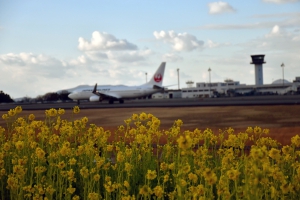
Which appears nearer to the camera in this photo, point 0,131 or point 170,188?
point 170,188

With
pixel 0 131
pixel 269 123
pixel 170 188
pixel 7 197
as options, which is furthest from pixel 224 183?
pixel 269 123

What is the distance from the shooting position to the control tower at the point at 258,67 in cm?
14988

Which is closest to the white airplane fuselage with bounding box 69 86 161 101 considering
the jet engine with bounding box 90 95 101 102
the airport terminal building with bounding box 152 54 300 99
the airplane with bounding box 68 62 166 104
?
the airplane with bounding box 68 62 166 104

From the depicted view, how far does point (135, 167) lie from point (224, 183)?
2.79 m

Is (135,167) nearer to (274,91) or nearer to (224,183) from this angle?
(224,183)

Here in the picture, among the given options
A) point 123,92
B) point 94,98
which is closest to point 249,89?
point 123,92

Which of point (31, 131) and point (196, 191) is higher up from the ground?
point (31, 131)

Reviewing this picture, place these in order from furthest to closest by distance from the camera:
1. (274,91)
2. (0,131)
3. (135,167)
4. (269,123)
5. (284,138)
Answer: (274,91) < (269,123) < (284,138) < (0,131) < (135,167)

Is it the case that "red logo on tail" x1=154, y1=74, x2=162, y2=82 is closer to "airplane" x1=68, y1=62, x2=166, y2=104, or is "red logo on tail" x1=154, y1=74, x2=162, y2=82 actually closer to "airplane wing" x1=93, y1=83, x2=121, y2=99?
"airplane" x1=68, y1=62, x2=166, y2=104

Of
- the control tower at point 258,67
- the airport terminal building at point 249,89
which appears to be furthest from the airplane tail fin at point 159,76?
the control tower at point 258,67

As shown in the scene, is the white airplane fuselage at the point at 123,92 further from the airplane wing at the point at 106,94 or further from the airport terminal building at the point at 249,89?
the airport terminal building at the point at 249,89

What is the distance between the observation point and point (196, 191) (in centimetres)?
483

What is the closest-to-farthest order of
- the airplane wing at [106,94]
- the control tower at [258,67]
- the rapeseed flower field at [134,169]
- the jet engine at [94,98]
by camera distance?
the rapeseed flower field at [134,169], the airplane wing at [106,94], the jet engine at [94,98], the control tower at [258,67]

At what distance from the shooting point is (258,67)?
152 meters
